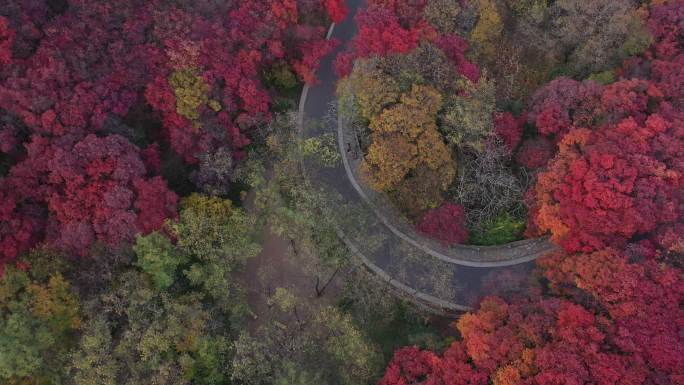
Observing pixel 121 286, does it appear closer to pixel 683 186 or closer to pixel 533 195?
pixel 533 195

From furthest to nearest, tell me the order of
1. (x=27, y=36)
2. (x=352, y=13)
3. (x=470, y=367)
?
(x=352, y=13) < (x=27, y=36) < (x=470, y=367)

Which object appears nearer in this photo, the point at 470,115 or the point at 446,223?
the point at 446,223

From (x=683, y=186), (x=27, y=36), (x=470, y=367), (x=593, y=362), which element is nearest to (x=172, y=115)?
(x=27, y=36)

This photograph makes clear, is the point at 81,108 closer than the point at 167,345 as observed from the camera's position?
No

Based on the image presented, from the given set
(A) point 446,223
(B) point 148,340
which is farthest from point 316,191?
(B) point 148,340

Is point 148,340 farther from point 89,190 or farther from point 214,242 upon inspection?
point 89,190

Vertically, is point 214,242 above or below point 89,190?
below
